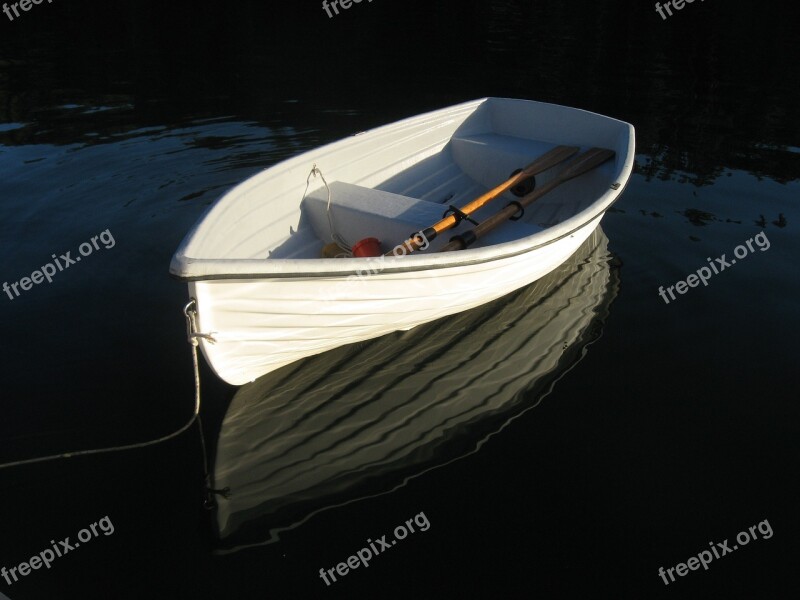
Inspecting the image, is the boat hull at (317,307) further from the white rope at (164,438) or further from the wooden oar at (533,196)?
the wooden oar at (533,196)

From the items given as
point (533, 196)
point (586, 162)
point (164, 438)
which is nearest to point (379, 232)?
point (533, 196)

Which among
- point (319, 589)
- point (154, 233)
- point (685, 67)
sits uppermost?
point (154, 233)

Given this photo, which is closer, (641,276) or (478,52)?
(641,276)

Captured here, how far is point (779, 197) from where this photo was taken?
7.69m

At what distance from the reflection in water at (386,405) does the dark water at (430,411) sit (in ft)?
0.06

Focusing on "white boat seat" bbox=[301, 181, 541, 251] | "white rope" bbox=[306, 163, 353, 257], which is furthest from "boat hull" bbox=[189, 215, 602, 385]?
"white rope" bbox=[306, 163, 353, 257]

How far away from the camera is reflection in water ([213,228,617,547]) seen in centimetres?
400

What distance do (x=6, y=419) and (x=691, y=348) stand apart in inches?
170

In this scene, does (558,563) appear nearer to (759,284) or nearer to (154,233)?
(759,284)

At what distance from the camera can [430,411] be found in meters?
4.64

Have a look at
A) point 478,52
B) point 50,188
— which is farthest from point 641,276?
point 478,52

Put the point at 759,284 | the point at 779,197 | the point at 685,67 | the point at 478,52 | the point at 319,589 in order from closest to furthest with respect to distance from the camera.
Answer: the point at 319,589 → the point at 759,284 → the point at 779,197 → the point at 685,67 → the point at 478,52

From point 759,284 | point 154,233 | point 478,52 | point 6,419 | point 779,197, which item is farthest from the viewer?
point 478,52

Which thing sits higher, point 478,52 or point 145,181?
point 145,181
